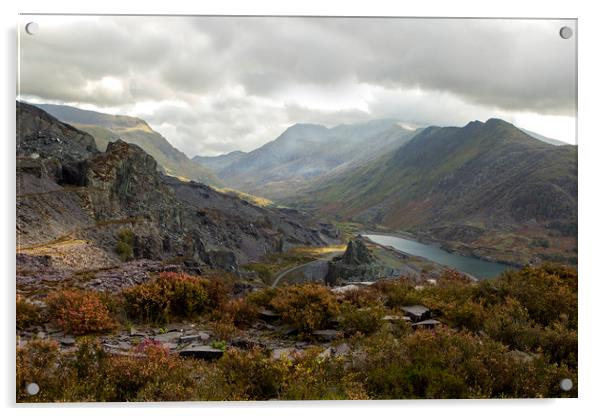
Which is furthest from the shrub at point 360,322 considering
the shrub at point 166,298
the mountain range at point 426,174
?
the mountain range at point 426,174

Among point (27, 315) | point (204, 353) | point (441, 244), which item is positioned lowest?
point (204, 353)

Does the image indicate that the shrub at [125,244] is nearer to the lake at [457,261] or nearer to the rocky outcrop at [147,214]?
the rocky outcrop at [147,214]

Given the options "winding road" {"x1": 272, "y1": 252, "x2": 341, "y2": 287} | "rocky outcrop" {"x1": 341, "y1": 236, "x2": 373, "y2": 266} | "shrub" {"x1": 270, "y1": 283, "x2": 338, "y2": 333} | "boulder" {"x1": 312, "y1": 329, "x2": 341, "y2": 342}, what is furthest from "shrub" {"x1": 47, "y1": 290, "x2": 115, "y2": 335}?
"rocky outcrop" {"x1": 341, "y1": 236, "x2": 373, "y2": 266}

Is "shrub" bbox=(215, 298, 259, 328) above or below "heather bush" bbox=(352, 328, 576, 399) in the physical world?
above

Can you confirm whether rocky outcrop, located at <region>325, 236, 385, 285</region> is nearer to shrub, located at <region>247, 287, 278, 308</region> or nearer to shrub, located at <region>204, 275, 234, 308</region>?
shrub, located at <region>247, 287, 278, 308</region>

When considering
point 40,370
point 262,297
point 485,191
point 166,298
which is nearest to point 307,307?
point 262,297

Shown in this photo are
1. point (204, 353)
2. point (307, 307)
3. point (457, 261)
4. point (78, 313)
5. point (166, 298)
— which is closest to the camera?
point (204, 353)

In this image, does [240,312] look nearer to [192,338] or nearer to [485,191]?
[192,338]
